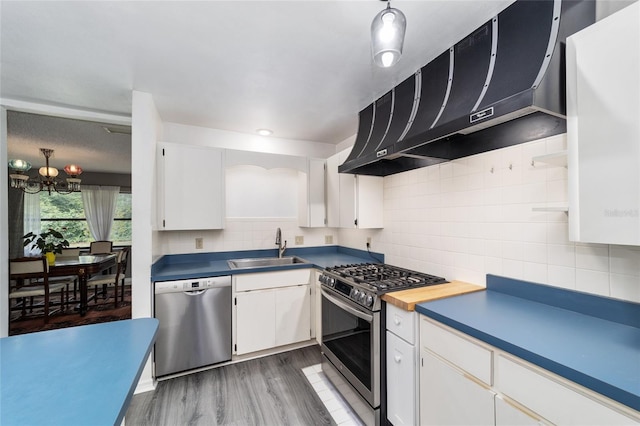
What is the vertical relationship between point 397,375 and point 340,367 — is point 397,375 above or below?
above

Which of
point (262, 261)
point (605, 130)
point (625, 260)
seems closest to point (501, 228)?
point (625, 260)

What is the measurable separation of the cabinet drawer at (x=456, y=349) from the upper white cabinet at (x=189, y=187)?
84.5 inches

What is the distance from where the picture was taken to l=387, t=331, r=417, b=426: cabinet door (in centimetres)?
149

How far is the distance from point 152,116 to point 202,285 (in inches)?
61.6

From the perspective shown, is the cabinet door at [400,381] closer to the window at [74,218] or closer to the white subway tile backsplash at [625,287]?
the white subway tile backsplash at [625,287]

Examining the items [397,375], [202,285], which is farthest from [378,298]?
[202,285]

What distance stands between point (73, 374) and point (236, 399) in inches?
59.6

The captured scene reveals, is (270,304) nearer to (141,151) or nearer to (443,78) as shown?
(141,151)

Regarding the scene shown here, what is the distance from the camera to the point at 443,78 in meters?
1.62

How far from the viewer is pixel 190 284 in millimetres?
2295

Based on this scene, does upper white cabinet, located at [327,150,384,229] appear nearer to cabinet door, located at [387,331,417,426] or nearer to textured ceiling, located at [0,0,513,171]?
textured ceiling, located at [0,0,513,171]

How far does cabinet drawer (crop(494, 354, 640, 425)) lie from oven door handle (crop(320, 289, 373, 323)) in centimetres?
76

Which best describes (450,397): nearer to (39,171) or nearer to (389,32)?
(389,32)

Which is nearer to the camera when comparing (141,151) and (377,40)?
(377,40)
